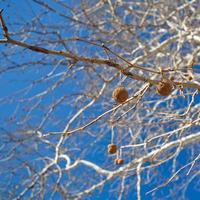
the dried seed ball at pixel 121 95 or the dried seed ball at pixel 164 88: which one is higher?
the dried seed ball at pixel 121 95

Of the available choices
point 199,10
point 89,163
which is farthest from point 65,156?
point 199,10

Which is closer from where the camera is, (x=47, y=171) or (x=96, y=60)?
(x=96, y=60)

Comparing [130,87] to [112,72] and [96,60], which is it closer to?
[112,72]

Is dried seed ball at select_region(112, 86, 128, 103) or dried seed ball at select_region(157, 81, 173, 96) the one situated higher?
dried seed ball at select_region(112, 86, 128, 103)

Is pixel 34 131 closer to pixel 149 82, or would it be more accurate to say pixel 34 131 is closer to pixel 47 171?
pixel 47 171

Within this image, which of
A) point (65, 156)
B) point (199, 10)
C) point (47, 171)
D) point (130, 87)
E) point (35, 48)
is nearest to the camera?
point (35, 48)

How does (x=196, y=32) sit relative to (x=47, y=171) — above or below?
above

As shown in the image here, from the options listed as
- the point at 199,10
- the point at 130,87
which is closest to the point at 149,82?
the point at 199,10

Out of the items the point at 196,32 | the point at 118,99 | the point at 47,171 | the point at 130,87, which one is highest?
the point at 130,87

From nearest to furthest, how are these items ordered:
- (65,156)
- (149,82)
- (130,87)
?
1. (149,82)
2. (65,156)
3. (130,87)
